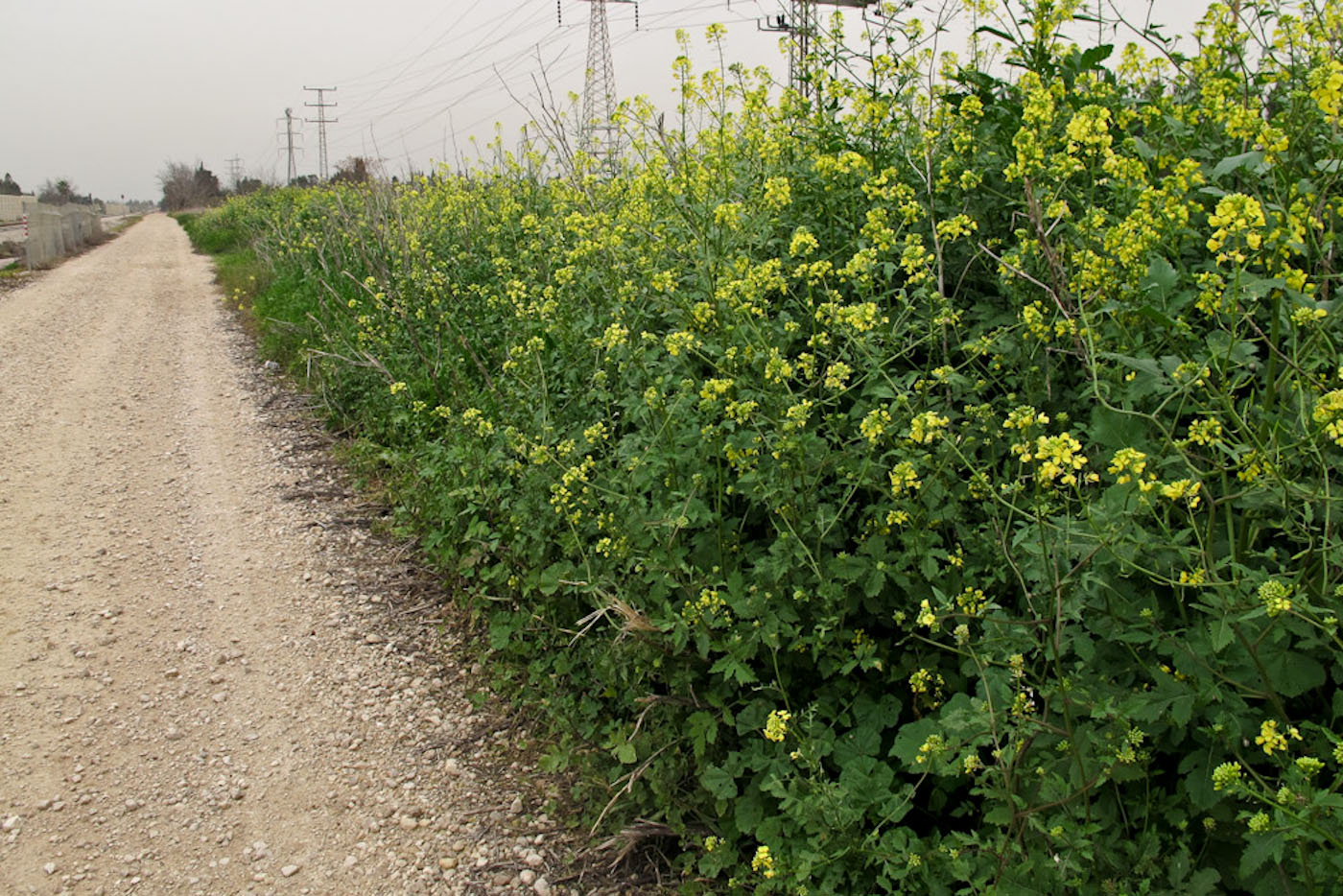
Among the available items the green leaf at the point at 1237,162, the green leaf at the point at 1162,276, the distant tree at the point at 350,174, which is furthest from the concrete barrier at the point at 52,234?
the green leaf at the point at 1237,162

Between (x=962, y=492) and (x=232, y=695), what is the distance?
304cm

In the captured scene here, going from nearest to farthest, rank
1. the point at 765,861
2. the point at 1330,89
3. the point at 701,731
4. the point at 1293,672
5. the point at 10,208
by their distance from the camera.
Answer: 1. the point at 1293,672
2. the point at 1330,89
3. the point at 765,861
4. the point at 701,731
5. the point at 10,208

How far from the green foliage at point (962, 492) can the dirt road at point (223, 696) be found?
43 cm

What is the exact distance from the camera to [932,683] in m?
2.71

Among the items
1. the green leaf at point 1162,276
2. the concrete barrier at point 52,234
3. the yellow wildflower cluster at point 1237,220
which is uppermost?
the concrete barrier at point 52,234

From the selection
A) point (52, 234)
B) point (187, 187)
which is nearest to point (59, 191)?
point (187, 187)

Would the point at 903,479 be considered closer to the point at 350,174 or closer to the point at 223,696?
the point at 223,696

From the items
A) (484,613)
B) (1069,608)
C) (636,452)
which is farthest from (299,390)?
(1069,608)

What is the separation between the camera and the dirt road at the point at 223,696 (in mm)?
3020

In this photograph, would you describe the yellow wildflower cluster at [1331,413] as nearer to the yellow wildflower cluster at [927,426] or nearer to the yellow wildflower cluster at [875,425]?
the yellow wildflower cluster at [927,426]

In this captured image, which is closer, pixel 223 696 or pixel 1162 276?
pixel 1162 276

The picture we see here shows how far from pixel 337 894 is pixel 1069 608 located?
2336 mm

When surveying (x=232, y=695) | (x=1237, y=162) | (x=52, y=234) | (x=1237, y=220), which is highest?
(x=52, y=234)

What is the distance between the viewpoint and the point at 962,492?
2723 millimetres
